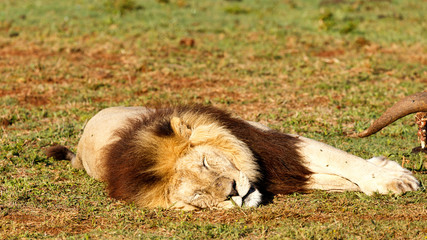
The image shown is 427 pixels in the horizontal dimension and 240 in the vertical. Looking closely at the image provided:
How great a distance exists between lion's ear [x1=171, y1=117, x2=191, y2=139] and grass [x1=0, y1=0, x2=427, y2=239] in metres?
0.51

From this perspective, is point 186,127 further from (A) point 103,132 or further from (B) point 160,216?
(A) point 103,132

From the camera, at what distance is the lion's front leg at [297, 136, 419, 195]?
12.5ft

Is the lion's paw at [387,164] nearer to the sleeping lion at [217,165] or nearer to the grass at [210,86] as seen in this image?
the sleeping lion at [217,165]

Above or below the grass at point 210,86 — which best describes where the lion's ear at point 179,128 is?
above

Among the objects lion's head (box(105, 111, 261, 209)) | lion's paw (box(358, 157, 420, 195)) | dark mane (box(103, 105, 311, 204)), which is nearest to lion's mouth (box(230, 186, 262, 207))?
lion's head (box(105, 111, 261, 209))

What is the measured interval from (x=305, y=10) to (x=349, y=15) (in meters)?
1.29

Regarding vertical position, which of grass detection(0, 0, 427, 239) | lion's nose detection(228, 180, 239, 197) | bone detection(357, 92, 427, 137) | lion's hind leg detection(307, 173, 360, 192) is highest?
bone detection(357, 92, 427, 137)

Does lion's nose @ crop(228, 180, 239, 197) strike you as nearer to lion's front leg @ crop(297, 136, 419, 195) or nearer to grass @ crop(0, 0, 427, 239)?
grass @ crop(0, 0, 427, 239)

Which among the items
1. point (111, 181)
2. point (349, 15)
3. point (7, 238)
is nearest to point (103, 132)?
point (111, 181)

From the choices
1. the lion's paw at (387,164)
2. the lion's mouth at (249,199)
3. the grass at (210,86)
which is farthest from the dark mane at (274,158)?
the lion's paw at (387,164)

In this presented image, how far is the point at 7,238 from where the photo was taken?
11.1 ft

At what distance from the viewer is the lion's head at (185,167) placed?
348 centimetres

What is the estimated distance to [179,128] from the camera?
3.72m

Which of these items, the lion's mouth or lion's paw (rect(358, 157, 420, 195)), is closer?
the lion's mouth
